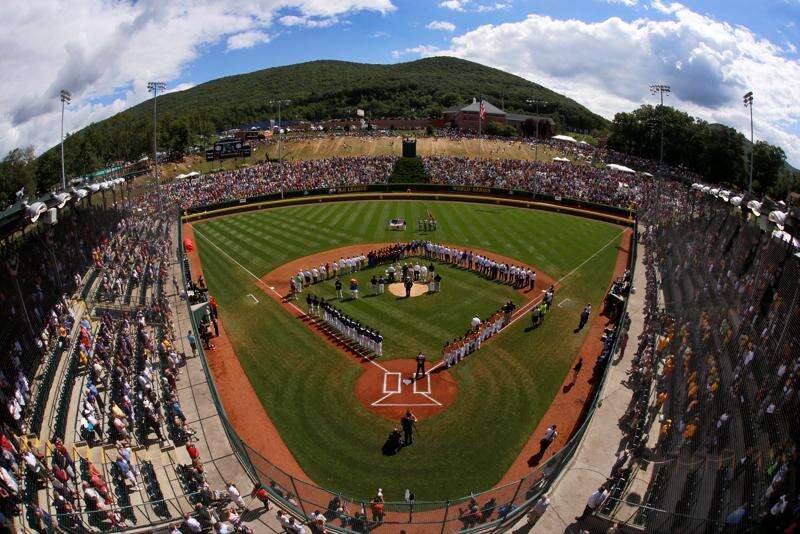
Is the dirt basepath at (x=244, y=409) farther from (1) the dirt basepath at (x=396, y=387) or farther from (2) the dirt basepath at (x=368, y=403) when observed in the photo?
(1) the dirt basepath at (x=396, y=387)

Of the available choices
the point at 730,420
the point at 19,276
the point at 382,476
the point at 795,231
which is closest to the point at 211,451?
the point at 382,476

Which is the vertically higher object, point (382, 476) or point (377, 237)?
point (377, 237)

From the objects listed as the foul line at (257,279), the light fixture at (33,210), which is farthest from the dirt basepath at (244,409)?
the light fixture at (33,210)

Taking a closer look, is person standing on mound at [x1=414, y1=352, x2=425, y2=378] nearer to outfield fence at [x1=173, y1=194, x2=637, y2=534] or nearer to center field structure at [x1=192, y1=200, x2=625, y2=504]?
center field structure at [x1=192, y1=200, x2=625, y2=504]

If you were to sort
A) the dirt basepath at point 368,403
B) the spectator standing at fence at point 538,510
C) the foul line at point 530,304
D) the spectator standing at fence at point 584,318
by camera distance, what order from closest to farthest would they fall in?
the spectator standing at fence at point 538,510
the dirt basepath at point 368,403
the foul line at point 530,304
the spectator standing at fence at point 584,318

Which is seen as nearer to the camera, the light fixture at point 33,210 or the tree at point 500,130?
the light fixture at point 33,210

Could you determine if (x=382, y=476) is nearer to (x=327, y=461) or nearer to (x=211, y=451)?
(x=327, y=461)

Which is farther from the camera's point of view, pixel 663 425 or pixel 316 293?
pixel 316 293
